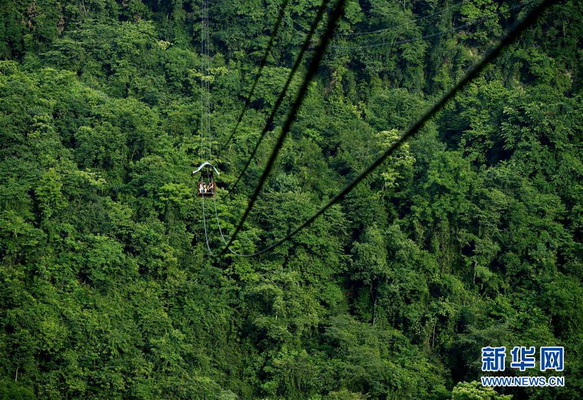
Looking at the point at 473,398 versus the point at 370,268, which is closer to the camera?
the point at 473,398

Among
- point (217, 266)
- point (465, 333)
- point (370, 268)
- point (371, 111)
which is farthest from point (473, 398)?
point (371, 111)

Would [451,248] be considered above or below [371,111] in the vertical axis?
below

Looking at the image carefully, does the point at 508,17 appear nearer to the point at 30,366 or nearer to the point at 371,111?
the point at 371,111

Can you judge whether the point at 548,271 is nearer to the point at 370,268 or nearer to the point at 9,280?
the point at 370,268

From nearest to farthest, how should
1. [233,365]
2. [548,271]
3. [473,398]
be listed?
[473,398], [233,365], [548,271]

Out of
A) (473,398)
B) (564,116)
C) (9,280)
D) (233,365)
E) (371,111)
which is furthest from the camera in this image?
(371,111)

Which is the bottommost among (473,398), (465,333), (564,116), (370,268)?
(473,398)

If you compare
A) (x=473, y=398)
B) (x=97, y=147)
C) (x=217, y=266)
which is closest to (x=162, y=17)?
(x=97, y=147)
